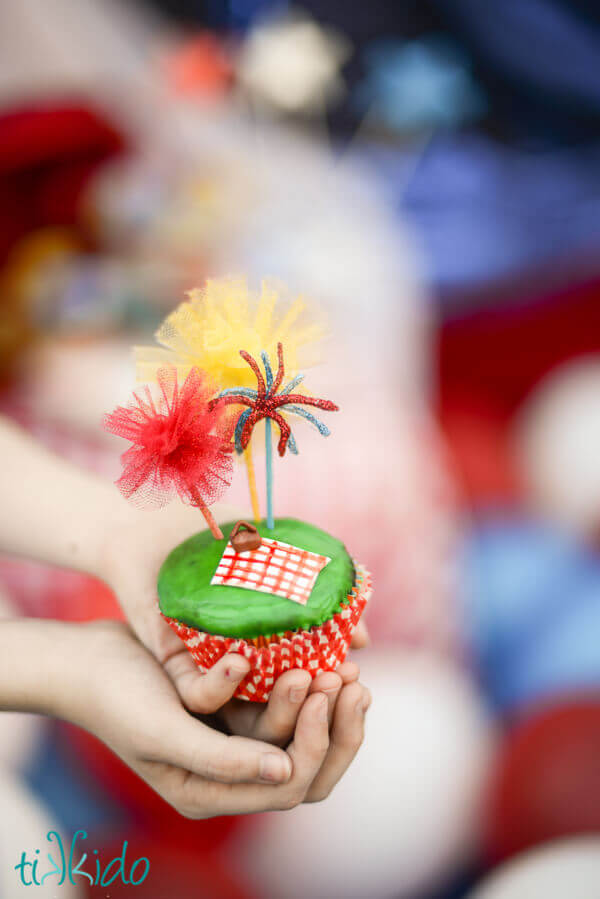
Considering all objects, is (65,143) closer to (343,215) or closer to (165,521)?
(343,215)

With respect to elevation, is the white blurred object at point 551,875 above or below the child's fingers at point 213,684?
below

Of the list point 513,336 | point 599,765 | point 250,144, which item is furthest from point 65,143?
point 599,765

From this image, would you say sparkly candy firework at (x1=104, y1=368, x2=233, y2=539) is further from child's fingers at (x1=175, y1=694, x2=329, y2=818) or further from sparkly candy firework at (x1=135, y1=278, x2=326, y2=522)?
child's fingers at (x1=175, y1=694, x2=329, y2=818)

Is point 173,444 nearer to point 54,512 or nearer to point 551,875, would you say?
point 54,512

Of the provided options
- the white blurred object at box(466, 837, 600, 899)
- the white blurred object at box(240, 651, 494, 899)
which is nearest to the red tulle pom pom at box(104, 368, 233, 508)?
the white blurred object at box(240, 651, 494, 899)

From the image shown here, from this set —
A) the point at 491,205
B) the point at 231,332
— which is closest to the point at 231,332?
the point at 231,332

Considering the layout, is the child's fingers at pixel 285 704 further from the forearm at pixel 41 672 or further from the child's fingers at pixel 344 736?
the forearm at pixel 41 672

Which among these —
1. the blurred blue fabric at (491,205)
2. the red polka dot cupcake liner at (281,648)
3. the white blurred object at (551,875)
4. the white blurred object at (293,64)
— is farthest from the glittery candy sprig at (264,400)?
the white blurred object at (293,64)
